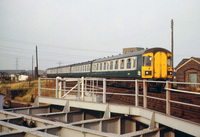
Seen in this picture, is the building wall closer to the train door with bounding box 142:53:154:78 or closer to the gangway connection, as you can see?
the train door with bounding box 142:53:154:78

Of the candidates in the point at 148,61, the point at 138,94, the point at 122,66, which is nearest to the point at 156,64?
the point at 148,61

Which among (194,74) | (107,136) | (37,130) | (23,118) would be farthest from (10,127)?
(194,74)

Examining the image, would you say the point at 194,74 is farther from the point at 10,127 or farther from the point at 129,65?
the point at 10,127

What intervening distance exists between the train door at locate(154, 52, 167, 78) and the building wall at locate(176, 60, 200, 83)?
1338 centimetres

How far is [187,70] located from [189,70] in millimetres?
309

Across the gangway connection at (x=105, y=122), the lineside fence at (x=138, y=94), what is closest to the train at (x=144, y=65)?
the lineside fence at (x=138, y=94)

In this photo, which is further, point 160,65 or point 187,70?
point 187,70

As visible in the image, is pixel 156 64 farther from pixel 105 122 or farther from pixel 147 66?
pixel 105 122

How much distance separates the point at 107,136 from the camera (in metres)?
4.20

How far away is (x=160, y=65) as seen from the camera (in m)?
14.4

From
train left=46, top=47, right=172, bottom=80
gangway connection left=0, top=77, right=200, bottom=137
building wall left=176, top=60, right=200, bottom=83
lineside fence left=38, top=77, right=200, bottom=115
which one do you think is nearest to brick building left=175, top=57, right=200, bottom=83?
building wall left=176, top=60, right=200, bottom=83

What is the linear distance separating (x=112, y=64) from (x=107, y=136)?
15.0 m

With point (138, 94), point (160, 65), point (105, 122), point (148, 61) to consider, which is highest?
point (148, 61)

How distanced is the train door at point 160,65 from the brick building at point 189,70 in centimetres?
1338
